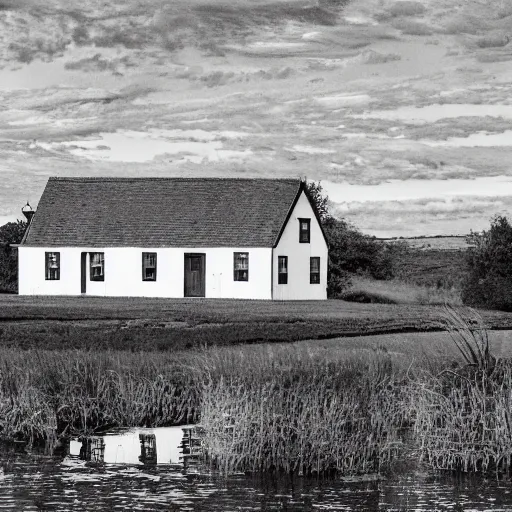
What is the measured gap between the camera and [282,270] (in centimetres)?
5759

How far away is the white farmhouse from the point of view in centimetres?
5688

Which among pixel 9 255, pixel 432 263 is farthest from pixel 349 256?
pixel 432 263

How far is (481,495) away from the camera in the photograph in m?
14.1

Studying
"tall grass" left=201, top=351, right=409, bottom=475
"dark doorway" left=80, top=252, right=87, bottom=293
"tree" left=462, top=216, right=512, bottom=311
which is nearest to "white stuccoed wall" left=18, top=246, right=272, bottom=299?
"dark doorway" left=80, top=252, right=87, bottom=293

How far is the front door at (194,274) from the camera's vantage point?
5709 cm

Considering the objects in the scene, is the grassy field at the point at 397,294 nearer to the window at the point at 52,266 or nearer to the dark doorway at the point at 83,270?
the dark doorway at the point at 83,270

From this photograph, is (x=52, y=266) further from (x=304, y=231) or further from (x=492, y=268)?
(x=492, y=268)

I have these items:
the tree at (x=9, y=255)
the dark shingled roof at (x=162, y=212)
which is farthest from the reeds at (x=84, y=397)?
the tree at (x=9, y=255)

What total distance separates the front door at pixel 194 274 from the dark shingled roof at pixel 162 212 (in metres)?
0.69

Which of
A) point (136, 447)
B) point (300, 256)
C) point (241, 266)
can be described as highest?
point (300, 256)

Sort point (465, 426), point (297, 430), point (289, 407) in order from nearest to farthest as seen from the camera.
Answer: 1. point (297, 430)
2. point (465, 426)
3. point (289, 407)

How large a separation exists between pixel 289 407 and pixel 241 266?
135 feet

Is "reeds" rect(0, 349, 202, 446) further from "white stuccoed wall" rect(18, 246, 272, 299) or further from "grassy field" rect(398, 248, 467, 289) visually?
"grassy field" rect(398, 248, 467, 289)

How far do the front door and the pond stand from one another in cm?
4040
